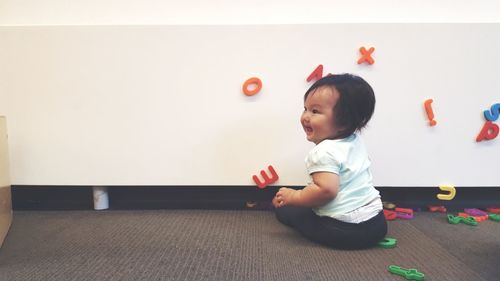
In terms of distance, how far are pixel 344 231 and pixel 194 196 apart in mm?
485

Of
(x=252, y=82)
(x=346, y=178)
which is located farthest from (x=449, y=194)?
(x=252, y=82)

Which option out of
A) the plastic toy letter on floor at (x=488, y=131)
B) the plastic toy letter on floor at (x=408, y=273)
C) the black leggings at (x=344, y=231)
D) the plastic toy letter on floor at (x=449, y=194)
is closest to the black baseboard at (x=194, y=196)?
the plastic toy letter on floor at (x=449, y=194)

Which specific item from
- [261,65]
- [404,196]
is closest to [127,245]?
[261,65]

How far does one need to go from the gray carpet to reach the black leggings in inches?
0.7

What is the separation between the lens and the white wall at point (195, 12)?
0.94 m

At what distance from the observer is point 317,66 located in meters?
0.87

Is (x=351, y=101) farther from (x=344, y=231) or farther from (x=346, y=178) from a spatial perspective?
(x=344, y=231)

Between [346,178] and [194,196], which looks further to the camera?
[194,196]

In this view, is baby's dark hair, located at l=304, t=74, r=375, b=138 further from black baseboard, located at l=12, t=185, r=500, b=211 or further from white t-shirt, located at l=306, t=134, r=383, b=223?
black baseboard, located at l=12, t=185, r=500, b=211

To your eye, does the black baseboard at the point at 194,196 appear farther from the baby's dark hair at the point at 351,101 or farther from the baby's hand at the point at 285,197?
the baby's dark hair at the point at 351,101

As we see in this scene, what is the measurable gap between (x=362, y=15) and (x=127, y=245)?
2.88 feet

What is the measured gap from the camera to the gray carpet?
0.53 metres

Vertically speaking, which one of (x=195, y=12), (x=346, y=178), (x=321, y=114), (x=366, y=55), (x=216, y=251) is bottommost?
(x=216, y=251)

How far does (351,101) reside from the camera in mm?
666
